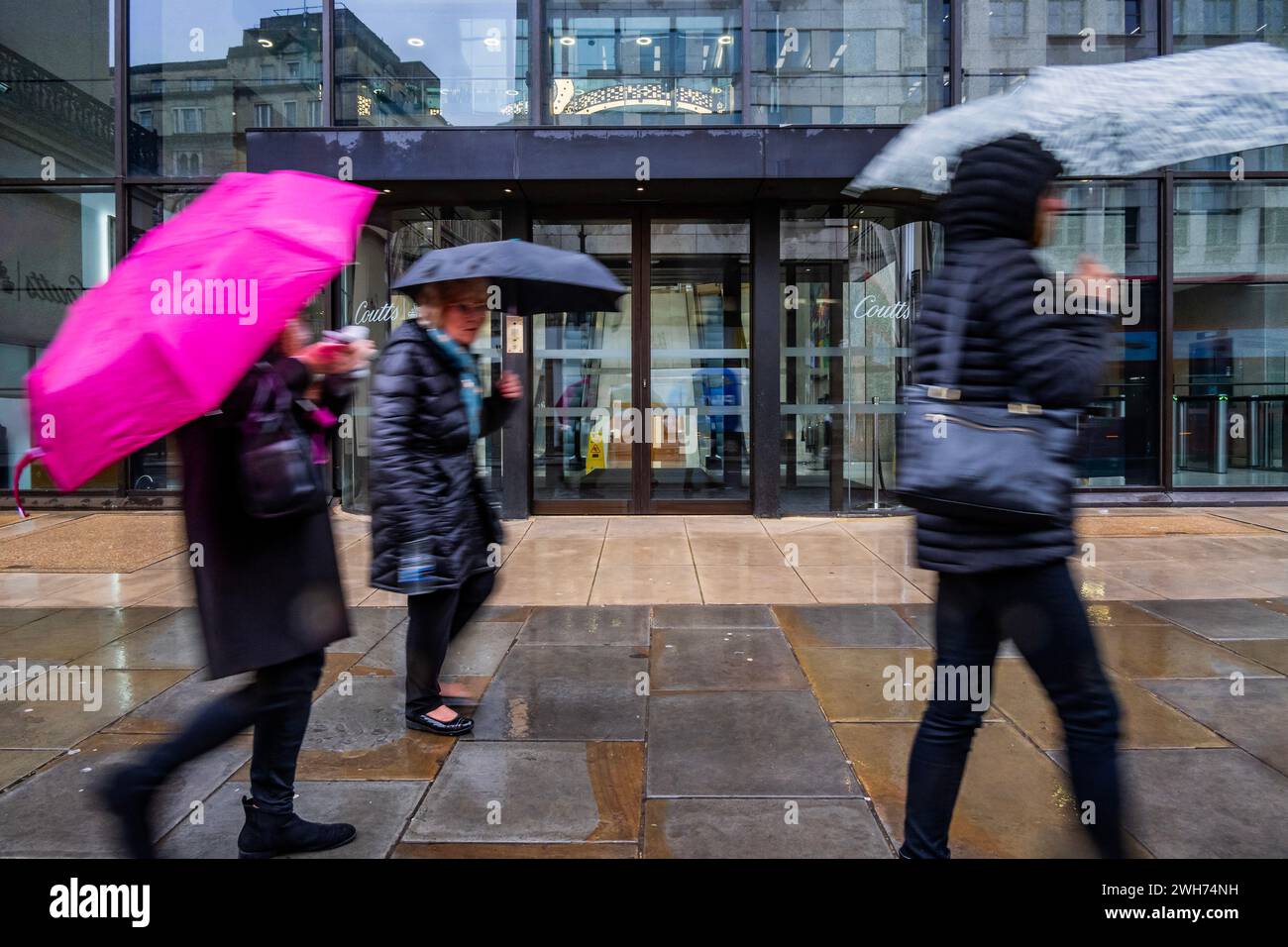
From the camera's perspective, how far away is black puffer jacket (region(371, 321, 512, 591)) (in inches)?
133

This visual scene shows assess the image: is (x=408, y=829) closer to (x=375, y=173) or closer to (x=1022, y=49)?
(x=375, y=173)

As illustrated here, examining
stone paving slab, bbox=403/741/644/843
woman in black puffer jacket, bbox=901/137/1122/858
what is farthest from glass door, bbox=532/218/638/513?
woman in black puffer jacket, bbox=901/137/1122/858

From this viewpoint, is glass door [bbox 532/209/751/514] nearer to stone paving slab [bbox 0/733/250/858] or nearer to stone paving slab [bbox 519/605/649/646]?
stone paving slab [bbox 519/605/649/646]

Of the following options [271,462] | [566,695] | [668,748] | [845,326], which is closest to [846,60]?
[845,326]

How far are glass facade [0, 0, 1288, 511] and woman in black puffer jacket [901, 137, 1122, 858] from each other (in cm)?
719

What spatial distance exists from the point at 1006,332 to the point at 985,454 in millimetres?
307

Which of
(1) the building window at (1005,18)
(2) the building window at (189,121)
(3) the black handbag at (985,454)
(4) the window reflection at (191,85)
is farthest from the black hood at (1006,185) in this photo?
(2) the building window at (189,121)

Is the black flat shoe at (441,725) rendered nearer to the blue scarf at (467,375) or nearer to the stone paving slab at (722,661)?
the stone paving slab at (722,661)

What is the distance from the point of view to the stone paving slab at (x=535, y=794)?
2.95m

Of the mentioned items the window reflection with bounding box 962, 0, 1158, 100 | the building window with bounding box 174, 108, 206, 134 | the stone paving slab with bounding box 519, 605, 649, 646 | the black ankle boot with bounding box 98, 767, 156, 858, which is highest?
the window reflection with bounding box 962, 0, 1158, 100

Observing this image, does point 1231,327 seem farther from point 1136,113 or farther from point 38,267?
point 38,267

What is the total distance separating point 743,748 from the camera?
3.60m

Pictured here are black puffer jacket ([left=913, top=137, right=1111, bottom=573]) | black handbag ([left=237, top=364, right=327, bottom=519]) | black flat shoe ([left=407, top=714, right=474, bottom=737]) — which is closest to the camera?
black puffer jacket ([left=913, top=137, right=1111, bottom=573])

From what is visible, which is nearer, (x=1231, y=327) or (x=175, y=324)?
(x=175, y=324)
